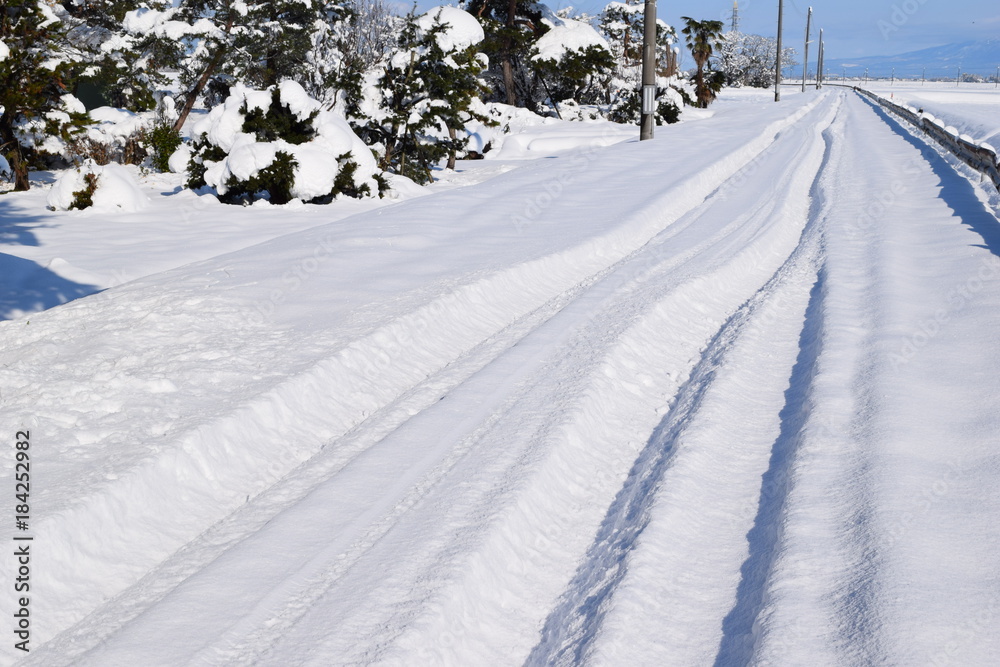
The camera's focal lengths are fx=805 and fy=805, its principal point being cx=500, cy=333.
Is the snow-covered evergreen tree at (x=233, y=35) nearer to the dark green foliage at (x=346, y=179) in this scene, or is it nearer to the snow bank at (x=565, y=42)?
the dark green foliage at (x=346, y=179)

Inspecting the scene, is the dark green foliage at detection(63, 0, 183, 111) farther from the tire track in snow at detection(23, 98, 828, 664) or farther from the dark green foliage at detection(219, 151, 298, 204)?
the tire track in snow at detection(23, 98, 828, 664)

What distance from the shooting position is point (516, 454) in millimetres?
4438

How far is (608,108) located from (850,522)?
33.5m

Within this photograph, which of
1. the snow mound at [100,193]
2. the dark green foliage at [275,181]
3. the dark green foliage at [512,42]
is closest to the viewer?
the snow mound at [100,193]

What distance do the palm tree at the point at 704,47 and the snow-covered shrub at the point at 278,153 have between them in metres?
35.8

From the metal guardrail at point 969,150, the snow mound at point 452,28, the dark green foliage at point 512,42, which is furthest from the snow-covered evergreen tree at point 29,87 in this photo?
the dark green foliage at point 512,42

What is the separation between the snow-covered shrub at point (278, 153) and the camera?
13.4 meters

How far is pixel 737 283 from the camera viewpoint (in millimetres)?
7867

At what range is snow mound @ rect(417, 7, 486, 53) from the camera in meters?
16.9

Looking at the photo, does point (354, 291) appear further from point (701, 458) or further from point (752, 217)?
point (752, 217)

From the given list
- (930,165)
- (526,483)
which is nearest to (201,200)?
(526,483)

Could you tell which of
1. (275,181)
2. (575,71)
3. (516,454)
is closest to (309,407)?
(516,454)

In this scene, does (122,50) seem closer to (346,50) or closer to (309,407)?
(346,50)

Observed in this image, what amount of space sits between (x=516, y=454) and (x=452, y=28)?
14.4 m
